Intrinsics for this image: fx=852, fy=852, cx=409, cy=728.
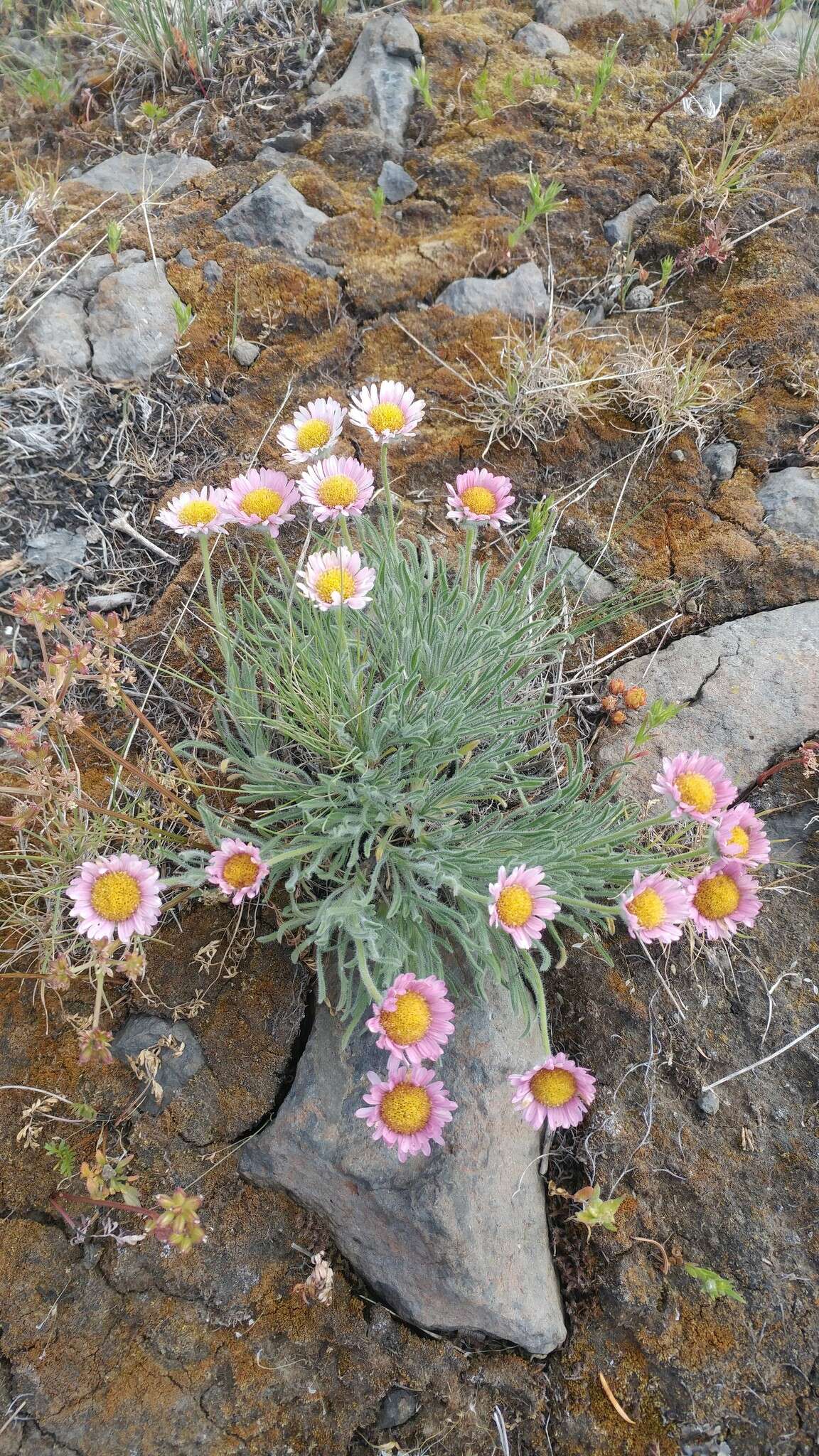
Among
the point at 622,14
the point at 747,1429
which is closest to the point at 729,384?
the point at 622,14

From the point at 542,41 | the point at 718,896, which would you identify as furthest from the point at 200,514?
the point at 542,41

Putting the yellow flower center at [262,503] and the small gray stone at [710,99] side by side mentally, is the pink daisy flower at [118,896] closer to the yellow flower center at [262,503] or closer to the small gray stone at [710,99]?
the yellow flower center at [262,503]

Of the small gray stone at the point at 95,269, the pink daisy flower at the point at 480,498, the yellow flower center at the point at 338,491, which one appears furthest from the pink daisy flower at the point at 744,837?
the small gray stone at the point at 95,269

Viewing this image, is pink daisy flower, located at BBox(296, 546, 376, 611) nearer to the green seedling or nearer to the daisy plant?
the daisy plant

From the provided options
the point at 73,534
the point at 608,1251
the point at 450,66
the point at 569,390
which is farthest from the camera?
the point at 450,66

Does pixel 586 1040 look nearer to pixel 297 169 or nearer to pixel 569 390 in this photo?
pixel 569 390
